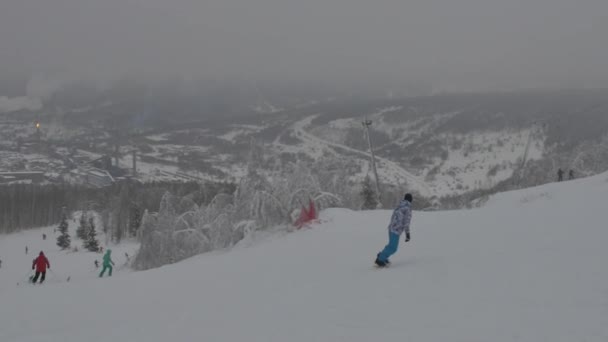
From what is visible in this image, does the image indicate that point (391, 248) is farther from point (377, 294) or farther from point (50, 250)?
point (50, 250)

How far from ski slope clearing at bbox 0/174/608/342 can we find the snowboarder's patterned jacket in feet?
2.75

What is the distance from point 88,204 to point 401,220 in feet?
440

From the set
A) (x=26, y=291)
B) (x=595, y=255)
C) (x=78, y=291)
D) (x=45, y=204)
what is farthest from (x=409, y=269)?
(x=45, y=204)

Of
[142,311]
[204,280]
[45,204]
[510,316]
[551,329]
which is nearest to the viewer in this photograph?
[551,329]

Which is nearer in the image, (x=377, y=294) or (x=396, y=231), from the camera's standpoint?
(x=377, y=294)

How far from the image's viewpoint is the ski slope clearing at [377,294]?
6168mm

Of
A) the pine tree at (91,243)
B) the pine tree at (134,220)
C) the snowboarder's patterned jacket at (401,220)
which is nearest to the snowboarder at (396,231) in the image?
the snowboarder's patterned jacket at (401,220)

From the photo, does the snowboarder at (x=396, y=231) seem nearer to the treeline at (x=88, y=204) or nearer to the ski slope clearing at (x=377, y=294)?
the ski slope clearing at (x=377, y=294)

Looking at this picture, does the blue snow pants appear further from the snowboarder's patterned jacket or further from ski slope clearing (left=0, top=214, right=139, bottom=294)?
ski slope clearing (left=0, top=214, right=139, bottom=294)

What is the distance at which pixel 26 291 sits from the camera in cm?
1429

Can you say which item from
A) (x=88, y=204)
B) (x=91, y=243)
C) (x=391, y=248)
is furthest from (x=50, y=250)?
(x=391, y=248)

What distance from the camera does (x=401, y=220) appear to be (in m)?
10.9

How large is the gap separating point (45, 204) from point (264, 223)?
117484 mm

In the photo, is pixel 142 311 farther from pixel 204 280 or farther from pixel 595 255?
pixel 595 255
